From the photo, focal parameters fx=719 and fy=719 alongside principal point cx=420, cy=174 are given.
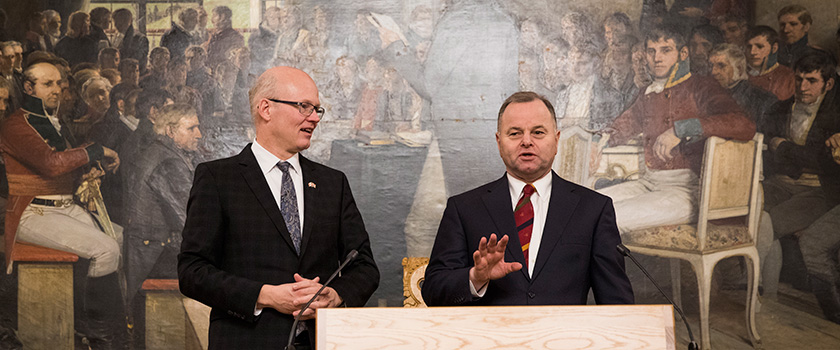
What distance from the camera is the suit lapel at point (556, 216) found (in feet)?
8.52

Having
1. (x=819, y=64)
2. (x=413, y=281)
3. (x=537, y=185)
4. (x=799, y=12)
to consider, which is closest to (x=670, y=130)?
(x=819, y=64)

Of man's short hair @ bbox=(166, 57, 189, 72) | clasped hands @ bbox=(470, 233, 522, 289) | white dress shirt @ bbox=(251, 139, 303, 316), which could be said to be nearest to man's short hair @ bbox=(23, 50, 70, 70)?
man's short hair @ bbox=(166, 57, 189, 72)

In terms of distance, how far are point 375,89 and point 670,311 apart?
3.28 metres

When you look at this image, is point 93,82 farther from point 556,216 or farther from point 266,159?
point 556,216

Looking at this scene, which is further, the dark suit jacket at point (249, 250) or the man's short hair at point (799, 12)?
the man's short hair at point (799, 12)

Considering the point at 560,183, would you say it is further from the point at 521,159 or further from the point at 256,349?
the point at 256,349

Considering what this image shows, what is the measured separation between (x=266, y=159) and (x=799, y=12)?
3.93 metres

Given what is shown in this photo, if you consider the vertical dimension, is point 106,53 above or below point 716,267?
above

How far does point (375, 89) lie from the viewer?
4852 mm

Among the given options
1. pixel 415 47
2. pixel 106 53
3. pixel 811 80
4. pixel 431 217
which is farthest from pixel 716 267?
A: pixel 106 53

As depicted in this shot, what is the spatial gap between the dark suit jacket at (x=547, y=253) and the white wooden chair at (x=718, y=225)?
2.20 m

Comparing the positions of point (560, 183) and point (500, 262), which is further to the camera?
point (560, 183)

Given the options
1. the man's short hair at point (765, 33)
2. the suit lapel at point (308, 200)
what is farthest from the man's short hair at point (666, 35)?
the suit lapel at point (308, 200)

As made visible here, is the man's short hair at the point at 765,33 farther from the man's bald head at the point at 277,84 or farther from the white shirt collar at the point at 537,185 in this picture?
the man's bald head at the point at 277,84
